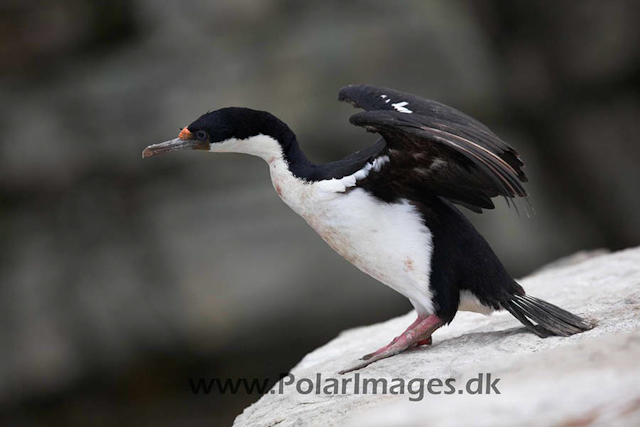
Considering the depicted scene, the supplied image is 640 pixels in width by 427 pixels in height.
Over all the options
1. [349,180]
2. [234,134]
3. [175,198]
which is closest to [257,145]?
[234,134]

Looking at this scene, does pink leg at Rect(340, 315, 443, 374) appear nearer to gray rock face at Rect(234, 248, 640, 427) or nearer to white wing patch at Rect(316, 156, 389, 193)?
gray rock face at Rect(234, 248, 640, 427)

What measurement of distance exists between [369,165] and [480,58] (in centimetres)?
551

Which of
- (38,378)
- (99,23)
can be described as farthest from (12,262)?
(99,23)

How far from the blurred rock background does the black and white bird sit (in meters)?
4.12

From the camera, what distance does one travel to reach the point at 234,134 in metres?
3.79

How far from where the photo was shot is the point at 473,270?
11.9 feet

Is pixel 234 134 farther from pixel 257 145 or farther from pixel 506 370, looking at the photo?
pixel 506 370

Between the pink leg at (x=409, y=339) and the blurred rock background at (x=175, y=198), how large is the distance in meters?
4.15

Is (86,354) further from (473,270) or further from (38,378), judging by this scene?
(473,270)

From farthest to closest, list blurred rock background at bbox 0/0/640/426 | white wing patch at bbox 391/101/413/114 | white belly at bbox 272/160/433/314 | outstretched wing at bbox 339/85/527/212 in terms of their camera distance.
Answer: blurred rock background at bbox 0/0/640/426
white wing patch at bbox 391/101/413/114
white belly at bbox 272/160/433/314
outstretched wing at bbox 339/85/527/212

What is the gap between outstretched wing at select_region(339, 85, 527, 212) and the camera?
9.98 ft

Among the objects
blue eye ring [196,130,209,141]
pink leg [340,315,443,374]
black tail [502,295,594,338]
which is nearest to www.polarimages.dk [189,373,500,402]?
pink leg [340,315,443,374]

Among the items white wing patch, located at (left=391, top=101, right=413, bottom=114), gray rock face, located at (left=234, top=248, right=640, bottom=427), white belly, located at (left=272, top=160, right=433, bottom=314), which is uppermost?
white wing patch, located at (left=391, top=101, right=413, bottom=114)

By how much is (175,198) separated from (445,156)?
5074mm
